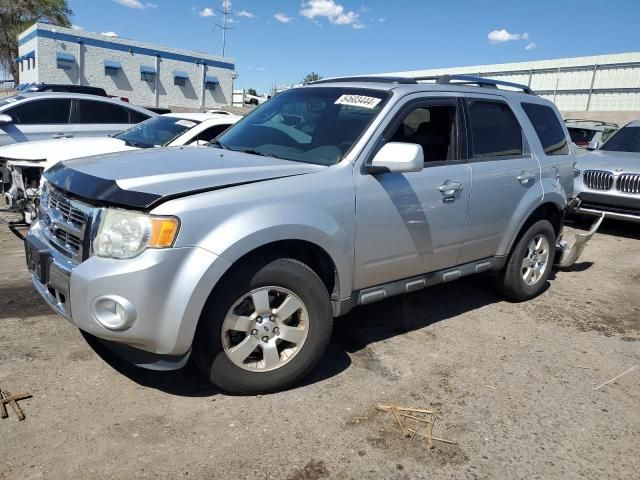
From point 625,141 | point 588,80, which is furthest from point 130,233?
point 588,80

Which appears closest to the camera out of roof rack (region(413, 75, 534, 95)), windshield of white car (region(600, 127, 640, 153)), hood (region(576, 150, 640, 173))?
roof rack (region(413, 75, 534, 95))

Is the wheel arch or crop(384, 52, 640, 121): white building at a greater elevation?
crop(384, 52, 640, 121): white building

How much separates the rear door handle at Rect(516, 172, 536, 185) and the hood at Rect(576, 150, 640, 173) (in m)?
4.22

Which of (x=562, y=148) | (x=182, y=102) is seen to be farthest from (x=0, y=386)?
(x=182, y=102)

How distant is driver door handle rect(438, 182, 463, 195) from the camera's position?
393 cm

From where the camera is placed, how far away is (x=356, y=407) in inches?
124

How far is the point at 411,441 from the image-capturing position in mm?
2857

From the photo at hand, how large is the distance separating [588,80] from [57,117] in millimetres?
26041

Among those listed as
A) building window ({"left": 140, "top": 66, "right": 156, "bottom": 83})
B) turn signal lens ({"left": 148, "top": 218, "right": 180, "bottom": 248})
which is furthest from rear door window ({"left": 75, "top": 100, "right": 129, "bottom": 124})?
building window ({"left": 140, "top": 66, "right": 156, "bottom": 83})

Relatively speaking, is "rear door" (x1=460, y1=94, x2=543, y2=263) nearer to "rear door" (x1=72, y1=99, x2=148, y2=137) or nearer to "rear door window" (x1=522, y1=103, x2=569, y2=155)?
"rear door window" (x1=522, y1=103, x2=569, y2=155)

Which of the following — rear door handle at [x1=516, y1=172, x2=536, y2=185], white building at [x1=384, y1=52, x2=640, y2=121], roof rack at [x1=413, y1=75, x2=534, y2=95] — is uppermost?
white building at [x1=384, y1=52, x2=640, y2=121]

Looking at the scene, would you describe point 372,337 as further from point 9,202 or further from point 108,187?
point 9,202

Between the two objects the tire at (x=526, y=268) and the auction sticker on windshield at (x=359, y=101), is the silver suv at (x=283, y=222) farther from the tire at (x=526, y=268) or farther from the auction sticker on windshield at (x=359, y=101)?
the tire at (x=526, y=268)

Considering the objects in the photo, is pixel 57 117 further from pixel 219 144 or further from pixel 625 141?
pixel 625 141
